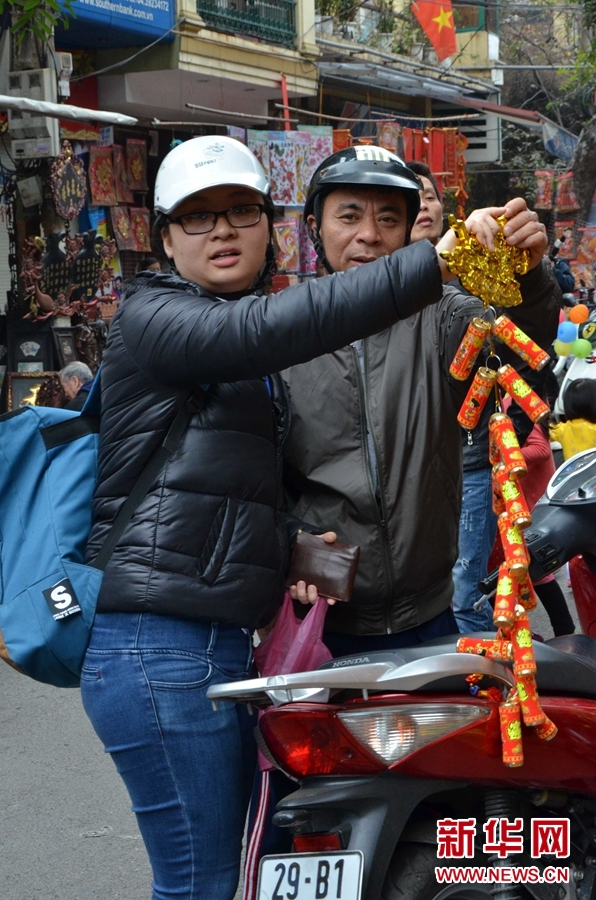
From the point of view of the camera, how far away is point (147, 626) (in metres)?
2.02

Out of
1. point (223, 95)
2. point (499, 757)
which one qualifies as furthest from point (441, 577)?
point (223, 95)

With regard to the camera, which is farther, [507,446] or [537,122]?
[537,122]

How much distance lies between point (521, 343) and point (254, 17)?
1232 centimetres

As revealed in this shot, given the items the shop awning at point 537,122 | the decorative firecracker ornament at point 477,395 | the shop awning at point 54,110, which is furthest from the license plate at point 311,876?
the shop awning at point 537,122

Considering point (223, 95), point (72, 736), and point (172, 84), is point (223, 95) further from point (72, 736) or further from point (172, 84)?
point (72, 736)

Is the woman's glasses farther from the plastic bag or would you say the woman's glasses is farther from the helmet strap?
the plastic bag

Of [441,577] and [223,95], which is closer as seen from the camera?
[441,577]

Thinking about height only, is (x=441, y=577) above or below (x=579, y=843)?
above

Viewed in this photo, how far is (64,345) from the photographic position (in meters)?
9.88

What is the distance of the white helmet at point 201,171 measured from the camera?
2.12 m

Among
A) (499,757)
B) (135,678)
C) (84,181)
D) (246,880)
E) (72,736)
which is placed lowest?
(72,736)

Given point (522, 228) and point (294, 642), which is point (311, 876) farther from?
point (522, 228)

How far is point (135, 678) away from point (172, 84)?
10.9 metres

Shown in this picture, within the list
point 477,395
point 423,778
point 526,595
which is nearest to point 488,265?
point 477,395
